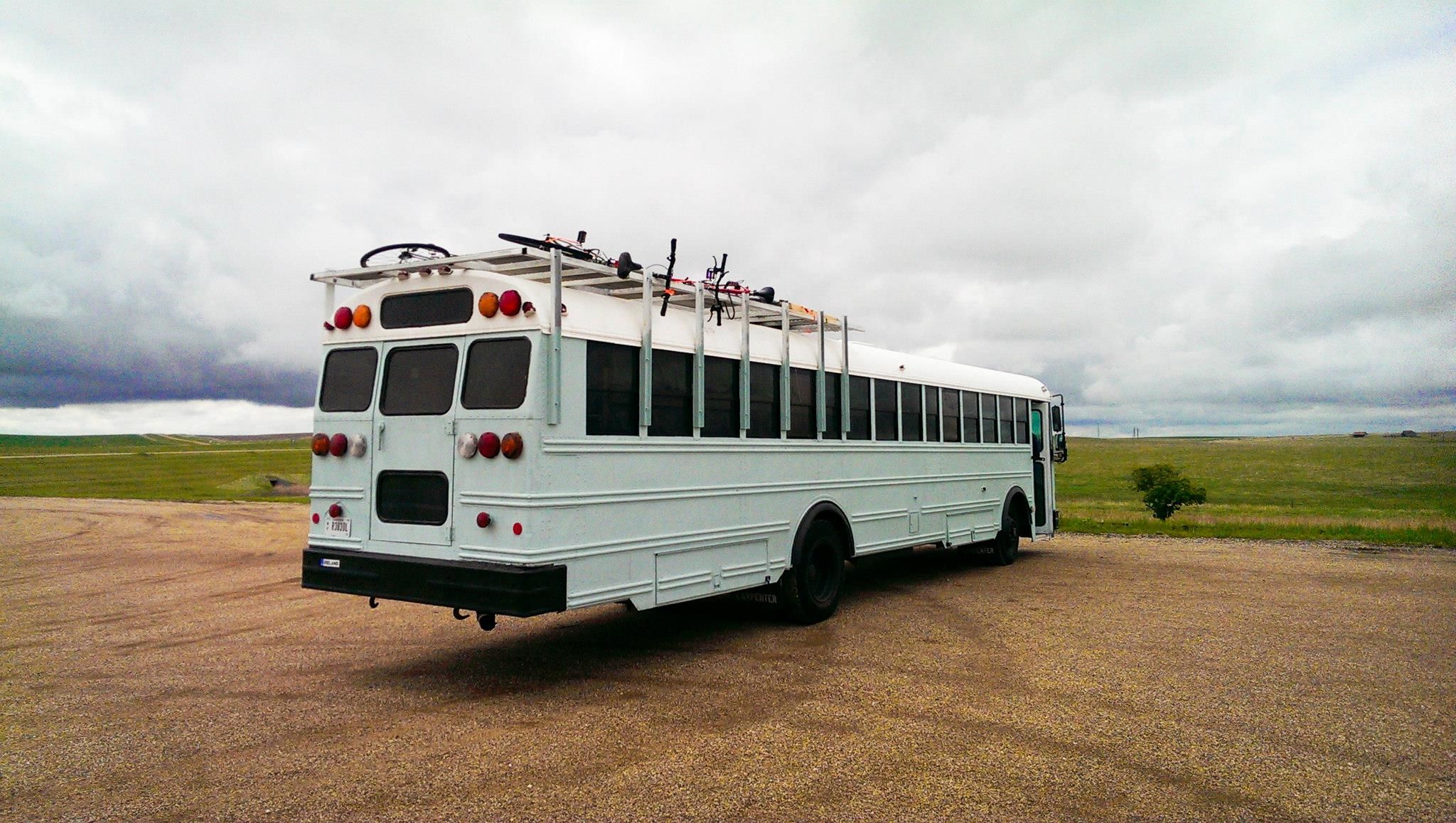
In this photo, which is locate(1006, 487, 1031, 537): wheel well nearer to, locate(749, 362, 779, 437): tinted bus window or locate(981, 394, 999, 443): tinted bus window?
locate(981, 394, 999, 443): tinted bus window

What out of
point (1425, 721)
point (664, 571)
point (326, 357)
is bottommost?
point (1425, 721)

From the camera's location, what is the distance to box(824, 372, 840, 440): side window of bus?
858 centimetres

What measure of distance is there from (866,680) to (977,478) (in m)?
5.79

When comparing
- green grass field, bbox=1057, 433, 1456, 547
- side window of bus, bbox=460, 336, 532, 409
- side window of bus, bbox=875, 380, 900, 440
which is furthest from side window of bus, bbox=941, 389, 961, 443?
green grass field, bbox=1057, 433, 1456, 547

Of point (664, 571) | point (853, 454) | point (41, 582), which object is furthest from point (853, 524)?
point (41, 582)

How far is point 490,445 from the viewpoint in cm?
569

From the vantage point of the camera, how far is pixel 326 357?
6.75 metres

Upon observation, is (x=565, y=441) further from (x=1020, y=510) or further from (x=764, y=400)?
(x=1020, y=510)

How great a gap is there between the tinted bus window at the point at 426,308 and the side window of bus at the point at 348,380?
31 cm

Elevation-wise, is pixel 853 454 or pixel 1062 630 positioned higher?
pixel 853 454

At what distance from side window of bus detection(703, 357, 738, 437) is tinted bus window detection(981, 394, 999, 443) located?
217 inches

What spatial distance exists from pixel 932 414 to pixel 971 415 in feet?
4.02

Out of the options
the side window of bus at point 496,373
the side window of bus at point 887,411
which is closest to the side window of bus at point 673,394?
the side window of bus at point 496,373

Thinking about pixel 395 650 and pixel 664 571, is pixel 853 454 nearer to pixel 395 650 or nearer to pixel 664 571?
pixel 664 571
